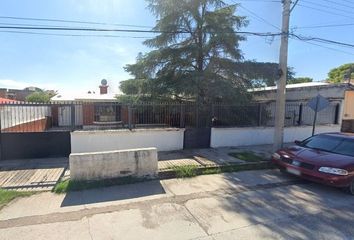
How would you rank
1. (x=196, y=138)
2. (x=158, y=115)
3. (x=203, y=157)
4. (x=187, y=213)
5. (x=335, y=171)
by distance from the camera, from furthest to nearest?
1. (x=196, y=138)
2. (x=158, y=115)
3. (x=203, y=157)
4. (x=335, y=171)
5. (x=187, y=213)

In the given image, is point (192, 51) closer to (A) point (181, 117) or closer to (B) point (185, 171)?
(A) point (181, 117)

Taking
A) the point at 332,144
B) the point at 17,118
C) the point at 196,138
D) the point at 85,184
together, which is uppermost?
the point at 17,118

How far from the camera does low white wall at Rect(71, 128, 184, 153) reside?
8.86 meters

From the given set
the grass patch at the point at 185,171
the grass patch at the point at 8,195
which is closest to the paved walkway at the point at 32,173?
the grass patch at the point at 8,195

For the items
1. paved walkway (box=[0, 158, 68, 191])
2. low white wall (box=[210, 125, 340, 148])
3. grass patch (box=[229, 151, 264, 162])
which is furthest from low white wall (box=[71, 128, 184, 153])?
grass patch (box=[229, 151, 264, 162])

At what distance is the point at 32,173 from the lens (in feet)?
23.4

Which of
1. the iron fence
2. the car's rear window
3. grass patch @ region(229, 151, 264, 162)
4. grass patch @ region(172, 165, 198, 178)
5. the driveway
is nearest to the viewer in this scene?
the driveway

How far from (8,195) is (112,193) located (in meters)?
2.16

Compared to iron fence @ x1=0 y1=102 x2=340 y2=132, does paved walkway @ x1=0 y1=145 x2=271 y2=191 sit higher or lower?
lower

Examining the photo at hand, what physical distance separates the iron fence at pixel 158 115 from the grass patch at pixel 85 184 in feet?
10.0

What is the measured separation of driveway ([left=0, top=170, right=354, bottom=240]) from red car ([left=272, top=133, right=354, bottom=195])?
1.22 feet

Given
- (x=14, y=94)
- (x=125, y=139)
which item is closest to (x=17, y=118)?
Answer: (x=125, y=139)

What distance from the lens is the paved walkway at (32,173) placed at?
6.21m

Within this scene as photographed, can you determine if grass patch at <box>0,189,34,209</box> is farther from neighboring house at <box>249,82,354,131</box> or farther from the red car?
neighboring house at <box>249,82,354,131</box>
